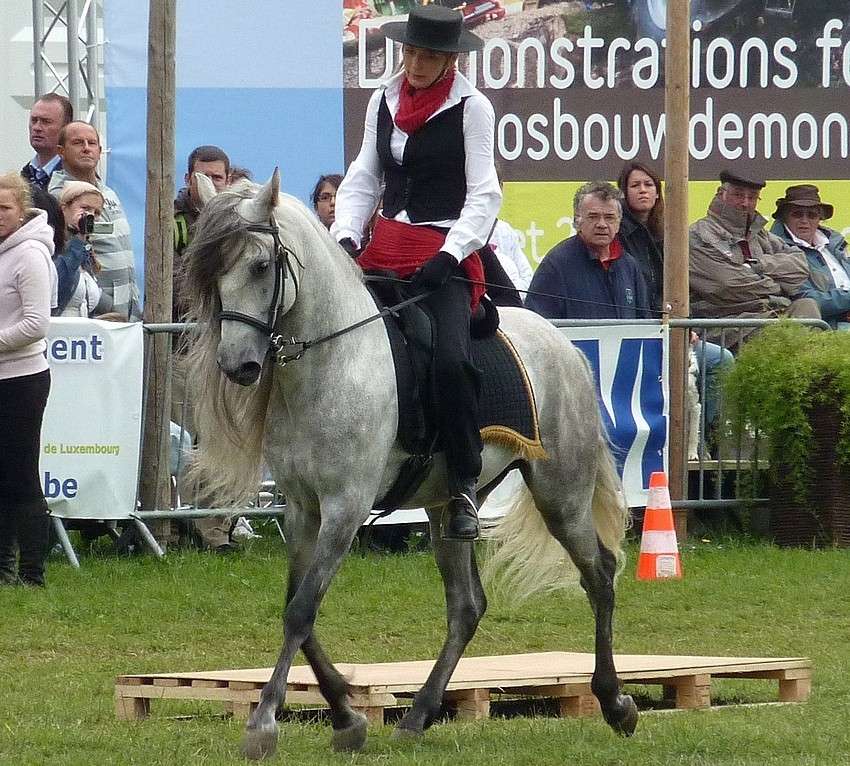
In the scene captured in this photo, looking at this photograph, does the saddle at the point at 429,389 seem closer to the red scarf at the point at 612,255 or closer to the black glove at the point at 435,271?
the black glove at the point at 435,271

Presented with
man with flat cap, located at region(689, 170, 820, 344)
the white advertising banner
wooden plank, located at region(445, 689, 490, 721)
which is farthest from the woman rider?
man with flat cap, located at region(689, 170, 820, 344)

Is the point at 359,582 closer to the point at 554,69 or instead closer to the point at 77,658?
the point at 77,658

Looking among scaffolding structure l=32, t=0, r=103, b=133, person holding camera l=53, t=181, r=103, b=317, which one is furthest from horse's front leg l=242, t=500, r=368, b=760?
scaffolding structure l=32, t=0, r=103, b=133

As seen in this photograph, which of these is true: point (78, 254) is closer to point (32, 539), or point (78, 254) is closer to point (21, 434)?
point (21, 434)

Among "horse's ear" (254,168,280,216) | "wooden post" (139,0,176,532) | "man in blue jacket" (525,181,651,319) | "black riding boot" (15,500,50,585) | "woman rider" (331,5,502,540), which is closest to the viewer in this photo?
"horse's ear" (254,168,280,216)

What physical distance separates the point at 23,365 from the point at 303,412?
4343mm

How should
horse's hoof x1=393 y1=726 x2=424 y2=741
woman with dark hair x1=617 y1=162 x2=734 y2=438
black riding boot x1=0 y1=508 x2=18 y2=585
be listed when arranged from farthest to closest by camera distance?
woman with dark hair x1=617 y1=162 x2=734 y2=438 → black riding boot x1=0 y1=508 x2=18 y2=585 → horse's hoof x1=393 y1=726 x2=424 y2=741

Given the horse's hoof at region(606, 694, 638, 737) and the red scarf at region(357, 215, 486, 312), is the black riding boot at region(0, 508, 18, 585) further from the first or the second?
the horse's hoof at region(606, 694, 638, 737)

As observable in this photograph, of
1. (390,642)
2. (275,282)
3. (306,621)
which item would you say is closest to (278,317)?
(275,282)

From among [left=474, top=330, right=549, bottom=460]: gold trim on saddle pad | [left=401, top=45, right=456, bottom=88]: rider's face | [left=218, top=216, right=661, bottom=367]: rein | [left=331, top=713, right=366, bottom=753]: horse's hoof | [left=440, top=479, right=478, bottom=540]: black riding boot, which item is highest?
[left=401, top=45, right=456, bottom=88]: rider's face

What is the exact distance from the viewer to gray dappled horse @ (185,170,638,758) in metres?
6.76

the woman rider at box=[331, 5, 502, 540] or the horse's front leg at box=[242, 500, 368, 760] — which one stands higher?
the woman rider at box=[331, 5, 502, 540]

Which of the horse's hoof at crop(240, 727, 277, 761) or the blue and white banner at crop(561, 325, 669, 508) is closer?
the horse's hoof at crop(240, 727, 277, 761)

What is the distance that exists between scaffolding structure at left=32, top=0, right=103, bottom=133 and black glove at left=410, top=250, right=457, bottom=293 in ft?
24.7
